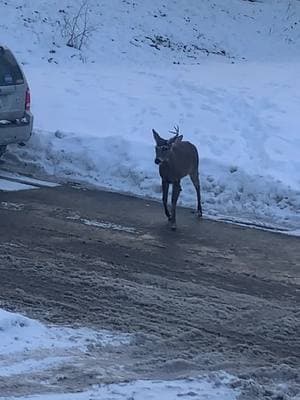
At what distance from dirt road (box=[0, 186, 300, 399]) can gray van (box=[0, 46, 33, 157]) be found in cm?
134

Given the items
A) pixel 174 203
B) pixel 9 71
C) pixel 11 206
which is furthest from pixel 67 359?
pixel 9 71

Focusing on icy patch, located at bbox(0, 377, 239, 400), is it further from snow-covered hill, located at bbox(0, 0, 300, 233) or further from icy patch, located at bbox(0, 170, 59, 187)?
icy patch, located at bbox(0, 170, 59, 187)

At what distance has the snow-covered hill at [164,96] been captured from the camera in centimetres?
1280

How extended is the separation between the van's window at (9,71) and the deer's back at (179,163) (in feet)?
9.66

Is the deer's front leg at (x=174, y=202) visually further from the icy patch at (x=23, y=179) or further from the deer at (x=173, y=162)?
the icy patch at (x=23, y=179)

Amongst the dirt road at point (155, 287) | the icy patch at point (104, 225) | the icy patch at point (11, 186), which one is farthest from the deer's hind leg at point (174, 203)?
the icy patch at point (11, 186)

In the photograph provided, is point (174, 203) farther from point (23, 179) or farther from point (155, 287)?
point (23, 179)

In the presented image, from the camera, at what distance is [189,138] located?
14609mm

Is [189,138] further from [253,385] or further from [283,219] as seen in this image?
[253,385]

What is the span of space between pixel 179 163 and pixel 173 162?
180 mm

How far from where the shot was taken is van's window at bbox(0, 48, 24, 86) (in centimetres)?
1267

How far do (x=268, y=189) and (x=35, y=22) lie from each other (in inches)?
476

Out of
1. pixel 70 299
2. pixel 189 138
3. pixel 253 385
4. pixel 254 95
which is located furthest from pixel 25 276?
pixel 254 95

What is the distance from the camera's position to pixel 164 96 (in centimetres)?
1734
